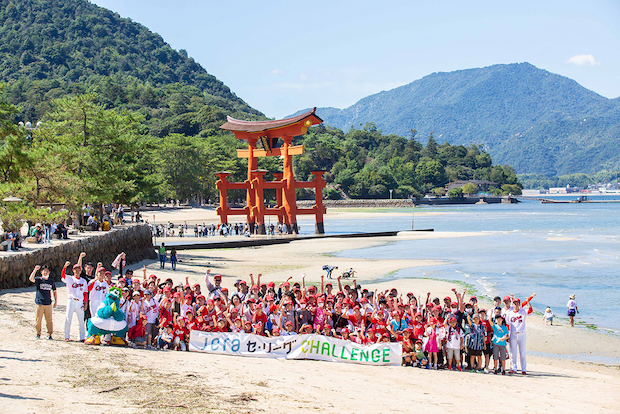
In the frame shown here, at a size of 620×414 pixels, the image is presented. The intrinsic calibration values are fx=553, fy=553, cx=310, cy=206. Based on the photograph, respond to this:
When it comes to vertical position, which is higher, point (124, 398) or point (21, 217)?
point (21, 217)

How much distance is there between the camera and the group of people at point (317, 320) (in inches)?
405

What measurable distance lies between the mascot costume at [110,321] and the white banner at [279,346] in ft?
4.32

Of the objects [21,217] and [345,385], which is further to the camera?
[21,217]

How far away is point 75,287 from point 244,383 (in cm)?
409

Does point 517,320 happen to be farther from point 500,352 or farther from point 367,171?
point 367,171

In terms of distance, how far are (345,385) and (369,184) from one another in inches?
5405

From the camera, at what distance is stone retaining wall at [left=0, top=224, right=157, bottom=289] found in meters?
15.5

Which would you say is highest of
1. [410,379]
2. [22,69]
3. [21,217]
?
[22,69]

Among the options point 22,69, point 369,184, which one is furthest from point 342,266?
point 22,69

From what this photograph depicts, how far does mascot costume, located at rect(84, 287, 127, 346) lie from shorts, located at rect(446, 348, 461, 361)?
6090 millimetres

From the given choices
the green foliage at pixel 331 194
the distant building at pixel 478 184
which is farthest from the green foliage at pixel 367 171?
the green foliage at pixel 331 194

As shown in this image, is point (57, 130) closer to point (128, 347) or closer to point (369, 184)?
point (128, 347)

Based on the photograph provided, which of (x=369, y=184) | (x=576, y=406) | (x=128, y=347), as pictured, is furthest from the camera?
(x=369, y=184)

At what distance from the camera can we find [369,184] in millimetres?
145125
